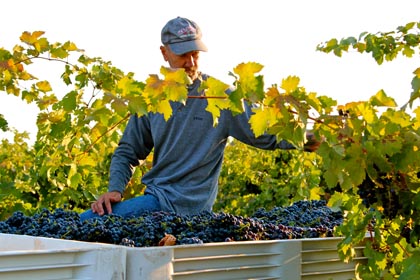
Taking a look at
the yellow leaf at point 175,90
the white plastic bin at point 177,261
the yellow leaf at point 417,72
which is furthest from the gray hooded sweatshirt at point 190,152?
the yellow leaf at point 175,90

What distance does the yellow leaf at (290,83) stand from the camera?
8.10ft

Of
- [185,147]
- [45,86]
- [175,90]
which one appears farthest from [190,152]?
[45,86]

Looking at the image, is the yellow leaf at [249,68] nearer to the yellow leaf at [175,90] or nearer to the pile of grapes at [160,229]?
the yellow leaf at [175,90]

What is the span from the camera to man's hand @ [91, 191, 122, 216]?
3830 mm

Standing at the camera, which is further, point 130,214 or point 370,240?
point 130,214

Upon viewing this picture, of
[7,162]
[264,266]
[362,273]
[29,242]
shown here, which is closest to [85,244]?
[29,242]

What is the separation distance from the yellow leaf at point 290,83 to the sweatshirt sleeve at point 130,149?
1756 mm

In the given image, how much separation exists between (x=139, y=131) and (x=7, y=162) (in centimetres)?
536

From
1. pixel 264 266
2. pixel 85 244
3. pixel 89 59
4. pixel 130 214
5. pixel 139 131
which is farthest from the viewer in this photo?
pixel 89 59

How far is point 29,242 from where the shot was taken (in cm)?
294

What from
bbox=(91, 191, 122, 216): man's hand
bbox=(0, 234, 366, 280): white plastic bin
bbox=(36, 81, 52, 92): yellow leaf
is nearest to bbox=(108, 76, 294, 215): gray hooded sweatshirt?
bbox=(91, 191, 122, 216): man's hand

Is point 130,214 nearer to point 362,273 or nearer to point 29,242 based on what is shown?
point 29,242

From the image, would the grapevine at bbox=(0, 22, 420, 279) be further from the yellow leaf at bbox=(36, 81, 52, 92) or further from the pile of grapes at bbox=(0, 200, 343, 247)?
the yellow leaf at bbox=(36, 81, 52, 92)

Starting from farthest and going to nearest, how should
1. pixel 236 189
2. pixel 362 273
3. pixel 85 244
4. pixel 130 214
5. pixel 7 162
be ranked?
1. pixel 236 189
2. pixel 7 162
3. pixel 130 214
4. pixel 362 273
5. pixel 85 244
